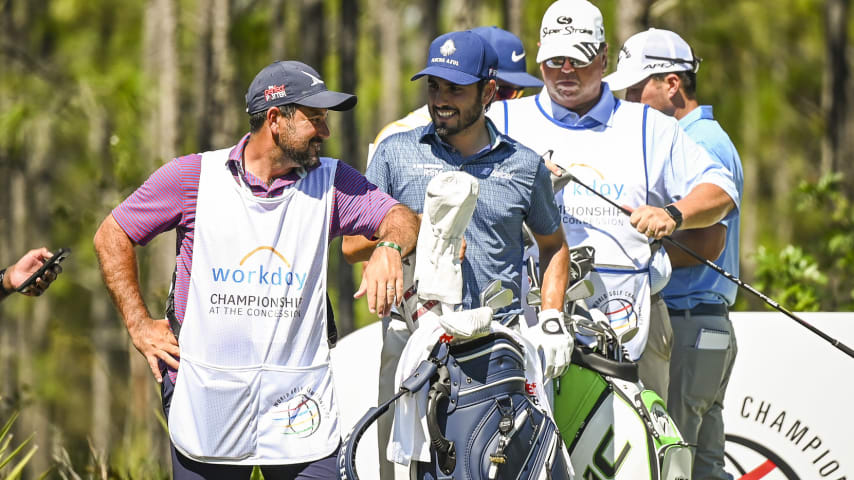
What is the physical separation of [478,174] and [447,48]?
0.52 m

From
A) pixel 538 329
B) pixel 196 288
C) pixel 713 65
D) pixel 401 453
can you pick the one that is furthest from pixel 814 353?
pixel 713 65

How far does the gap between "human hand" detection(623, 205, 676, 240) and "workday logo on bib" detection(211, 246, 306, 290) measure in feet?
5.15

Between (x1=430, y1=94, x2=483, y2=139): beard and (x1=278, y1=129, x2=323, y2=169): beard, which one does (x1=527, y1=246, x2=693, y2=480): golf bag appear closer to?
(x1=430, y1=94, x2=483, y2=139): beard

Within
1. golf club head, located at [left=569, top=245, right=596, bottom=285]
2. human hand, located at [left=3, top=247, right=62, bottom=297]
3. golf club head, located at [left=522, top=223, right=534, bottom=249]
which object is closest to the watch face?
golf club head, located at [left=569, top=245, right=596, bottom=285]

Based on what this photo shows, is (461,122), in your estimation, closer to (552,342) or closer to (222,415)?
(552,342)

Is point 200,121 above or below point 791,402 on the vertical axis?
above

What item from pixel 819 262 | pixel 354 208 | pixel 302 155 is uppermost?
pixel 302 155

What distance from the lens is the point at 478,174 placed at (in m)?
4.94

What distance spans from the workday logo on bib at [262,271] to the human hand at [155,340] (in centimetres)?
29

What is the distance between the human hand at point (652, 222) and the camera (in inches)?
205

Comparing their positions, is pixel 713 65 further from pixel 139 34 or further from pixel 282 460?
pixel 282 460

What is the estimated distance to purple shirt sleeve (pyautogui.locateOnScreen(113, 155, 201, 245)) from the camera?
4.40m

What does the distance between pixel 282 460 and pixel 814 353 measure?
11.1 feet

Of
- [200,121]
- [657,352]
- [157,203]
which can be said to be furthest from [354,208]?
[200,121]
